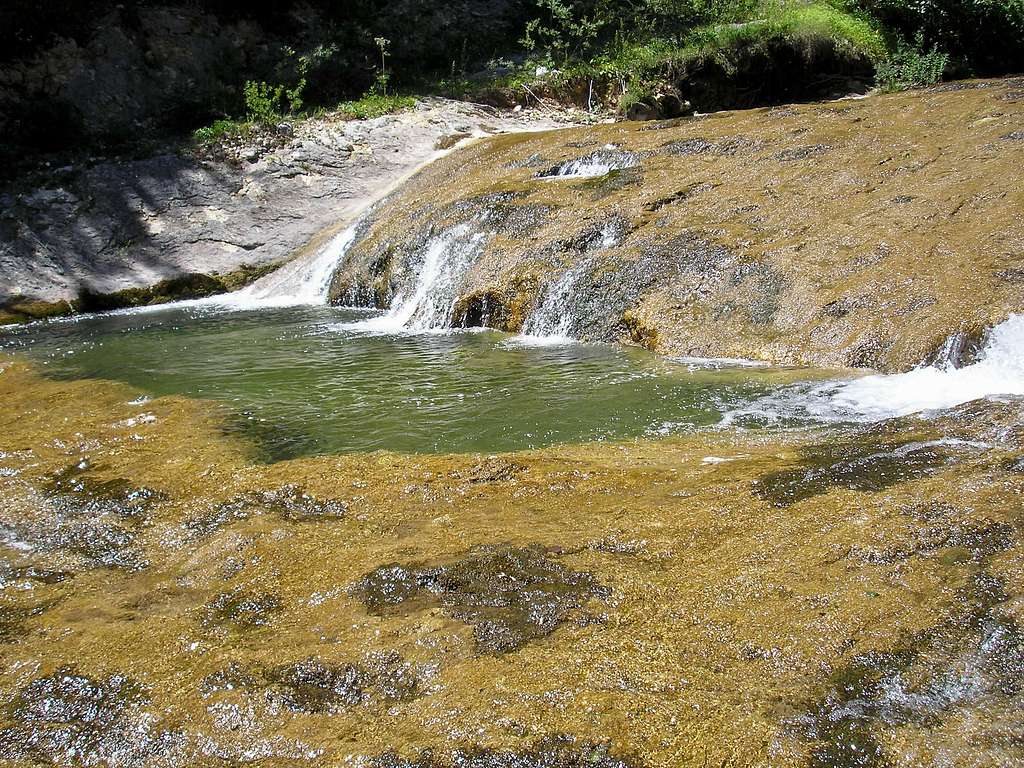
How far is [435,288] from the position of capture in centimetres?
985

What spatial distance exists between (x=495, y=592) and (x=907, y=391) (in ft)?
12.3

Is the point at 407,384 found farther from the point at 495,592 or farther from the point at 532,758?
the point at 532,758

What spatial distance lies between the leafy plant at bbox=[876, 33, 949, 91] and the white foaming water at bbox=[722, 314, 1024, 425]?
10.5 meters

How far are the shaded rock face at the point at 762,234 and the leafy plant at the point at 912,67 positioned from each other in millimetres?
4008

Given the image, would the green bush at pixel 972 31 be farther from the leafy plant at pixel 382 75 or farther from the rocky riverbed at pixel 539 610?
the rocky riverbed at pixel 539 610

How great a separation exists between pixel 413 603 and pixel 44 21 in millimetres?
17027

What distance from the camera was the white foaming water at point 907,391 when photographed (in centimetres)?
509

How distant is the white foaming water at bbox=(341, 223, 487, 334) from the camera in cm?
950

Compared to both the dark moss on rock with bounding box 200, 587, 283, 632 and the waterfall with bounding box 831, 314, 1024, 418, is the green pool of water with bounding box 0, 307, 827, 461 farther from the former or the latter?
the dark moss on rock with bounding box 200, 587, 283, 632

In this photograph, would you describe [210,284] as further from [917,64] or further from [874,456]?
[917,64]

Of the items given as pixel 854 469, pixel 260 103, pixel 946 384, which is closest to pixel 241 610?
pixel 854 469

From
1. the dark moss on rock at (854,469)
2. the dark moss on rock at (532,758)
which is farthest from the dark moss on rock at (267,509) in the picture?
the dark moss on rock at (854,469)

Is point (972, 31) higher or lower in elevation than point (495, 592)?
higher

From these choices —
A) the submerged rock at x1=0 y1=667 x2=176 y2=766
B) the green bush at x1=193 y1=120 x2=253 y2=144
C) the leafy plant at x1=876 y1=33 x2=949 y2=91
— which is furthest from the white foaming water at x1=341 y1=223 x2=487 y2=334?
the leafy plant at x1=876 y1=33 x2=949 y2=91
